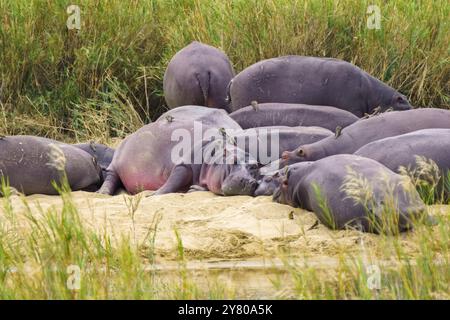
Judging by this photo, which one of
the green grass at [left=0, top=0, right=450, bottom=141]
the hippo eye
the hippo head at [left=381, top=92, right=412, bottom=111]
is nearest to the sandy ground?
the hippo eye

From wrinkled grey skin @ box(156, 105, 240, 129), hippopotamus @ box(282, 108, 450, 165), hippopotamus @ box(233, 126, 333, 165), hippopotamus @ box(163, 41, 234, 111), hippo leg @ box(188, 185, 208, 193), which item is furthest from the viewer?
hippopotamus @ box(163, 41, 234, 111)

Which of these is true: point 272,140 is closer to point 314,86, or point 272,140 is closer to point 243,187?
point 243,187

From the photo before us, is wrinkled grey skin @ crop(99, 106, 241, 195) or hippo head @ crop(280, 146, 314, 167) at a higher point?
hippo head @ crop(280, 146, 314, 167)

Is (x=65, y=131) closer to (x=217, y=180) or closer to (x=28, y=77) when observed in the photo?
(x=28, y=77)

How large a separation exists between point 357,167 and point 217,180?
1.62 meters

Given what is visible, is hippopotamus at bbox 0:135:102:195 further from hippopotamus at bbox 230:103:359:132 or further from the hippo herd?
hippopotamus at bbox 230:103:359:132

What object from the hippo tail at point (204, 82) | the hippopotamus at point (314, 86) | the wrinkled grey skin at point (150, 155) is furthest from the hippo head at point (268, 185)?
the hippo tail at point (204, 82)

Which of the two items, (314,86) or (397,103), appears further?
(397,103)

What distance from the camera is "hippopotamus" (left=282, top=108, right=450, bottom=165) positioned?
24.5 ft

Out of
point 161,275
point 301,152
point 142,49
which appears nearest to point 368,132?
point 301,152

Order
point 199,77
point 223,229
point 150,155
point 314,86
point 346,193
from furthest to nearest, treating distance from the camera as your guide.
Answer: point 199,77 < point 314,86 < point 150,155 < point 223,229 < point 346,193

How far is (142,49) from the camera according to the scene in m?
11.1

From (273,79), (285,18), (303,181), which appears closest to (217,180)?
(303,181)

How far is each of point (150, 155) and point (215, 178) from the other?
0.78m
